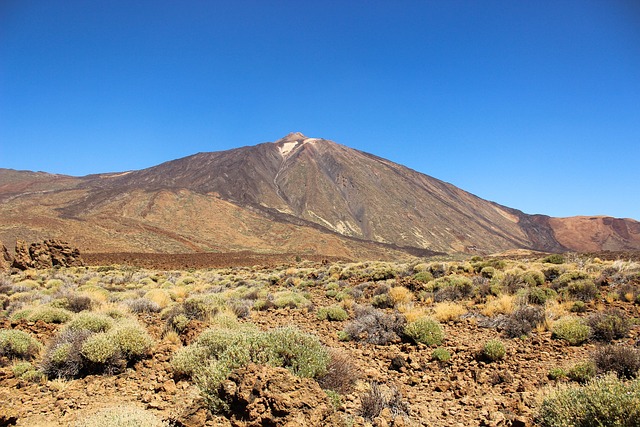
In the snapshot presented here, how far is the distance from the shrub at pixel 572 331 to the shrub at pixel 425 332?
2.23 meters

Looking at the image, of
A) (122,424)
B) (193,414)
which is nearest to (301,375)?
(193,414)

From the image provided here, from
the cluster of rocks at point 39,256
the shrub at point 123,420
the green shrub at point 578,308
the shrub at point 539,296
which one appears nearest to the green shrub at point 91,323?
the shrub at point 123,420

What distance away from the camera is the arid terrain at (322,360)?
411 cm

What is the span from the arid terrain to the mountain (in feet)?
135

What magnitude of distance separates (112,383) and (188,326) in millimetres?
2265

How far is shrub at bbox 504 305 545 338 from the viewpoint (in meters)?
7.58

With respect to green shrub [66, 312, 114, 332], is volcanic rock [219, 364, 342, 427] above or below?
above

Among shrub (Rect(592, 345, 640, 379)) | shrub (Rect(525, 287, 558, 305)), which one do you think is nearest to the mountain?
shrub (Rect(525, 287, 558, 305))

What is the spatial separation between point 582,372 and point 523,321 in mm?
2743

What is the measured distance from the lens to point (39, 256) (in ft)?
82.0

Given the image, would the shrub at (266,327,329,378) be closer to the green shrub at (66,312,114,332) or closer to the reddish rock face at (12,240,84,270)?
the green shrub at (66,312,114,332)

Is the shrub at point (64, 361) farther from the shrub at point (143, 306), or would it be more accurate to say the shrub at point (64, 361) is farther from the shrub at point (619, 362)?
the shrub at point (619, 362)

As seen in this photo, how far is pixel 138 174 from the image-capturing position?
125 m

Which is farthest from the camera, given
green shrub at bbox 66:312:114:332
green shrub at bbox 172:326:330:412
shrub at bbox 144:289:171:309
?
shrub at bbox 144:289:171:309
